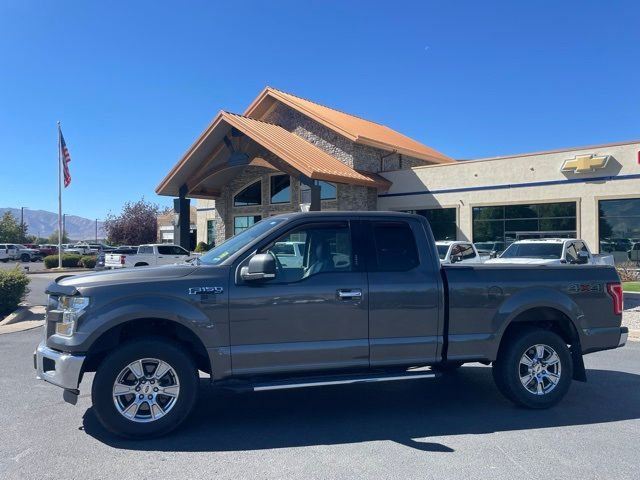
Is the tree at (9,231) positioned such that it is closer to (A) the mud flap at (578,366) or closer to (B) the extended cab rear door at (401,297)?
(B) the extended cab rear door at (401,297)

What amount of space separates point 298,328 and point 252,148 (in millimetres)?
20743

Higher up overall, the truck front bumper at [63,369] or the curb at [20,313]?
the truck front bumper at [63,369]

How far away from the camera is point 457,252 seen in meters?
16.6

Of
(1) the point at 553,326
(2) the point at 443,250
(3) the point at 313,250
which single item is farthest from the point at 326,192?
(3) the point at 313,250

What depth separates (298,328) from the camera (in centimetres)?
503

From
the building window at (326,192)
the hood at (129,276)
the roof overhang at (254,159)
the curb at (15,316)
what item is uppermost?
the roof overhang at (254,159)

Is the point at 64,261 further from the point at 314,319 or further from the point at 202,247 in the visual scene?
the point at 314,319

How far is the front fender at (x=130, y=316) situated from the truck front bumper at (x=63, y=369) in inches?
2.6

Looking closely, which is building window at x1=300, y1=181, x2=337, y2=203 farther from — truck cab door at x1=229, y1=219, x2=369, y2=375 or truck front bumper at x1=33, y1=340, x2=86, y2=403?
truck front bumper at x1=33, y1=340, x2=86, y2=403

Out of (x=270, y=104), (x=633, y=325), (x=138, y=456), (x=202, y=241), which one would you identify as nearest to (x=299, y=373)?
(x=138, y=456)

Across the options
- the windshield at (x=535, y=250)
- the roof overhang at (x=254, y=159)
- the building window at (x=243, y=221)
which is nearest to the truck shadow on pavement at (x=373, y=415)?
Result: the windshield at (x=535, y=250)

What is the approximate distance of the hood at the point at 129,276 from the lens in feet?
15.7

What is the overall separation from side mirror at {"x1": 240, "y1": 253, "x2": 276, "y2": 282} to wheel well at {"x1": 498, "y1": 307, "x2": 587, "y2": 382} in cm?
260

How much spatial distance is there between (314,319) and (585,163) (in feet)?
62.9
